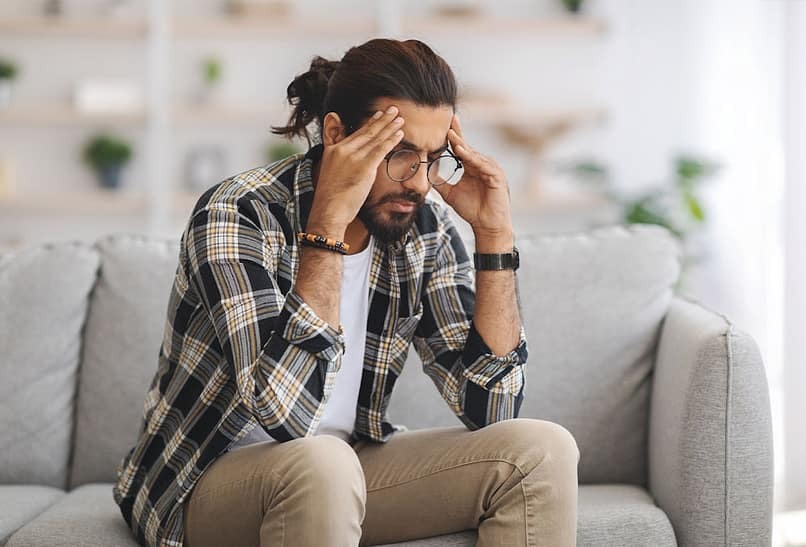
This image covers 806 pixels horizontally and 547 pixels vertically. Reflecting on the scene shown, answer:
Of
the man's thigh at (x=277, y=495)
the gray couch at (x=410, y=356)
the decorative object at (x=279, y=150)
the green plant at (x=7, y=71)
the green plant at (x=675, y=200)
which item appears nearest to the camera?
the man's thigh at (x=277, y=495)

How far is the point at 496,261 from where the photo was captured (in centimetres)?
165

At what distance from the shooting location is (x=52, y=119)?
4422mm

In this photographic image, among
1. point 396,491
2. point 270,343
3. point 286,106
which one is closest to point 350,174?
point 270,343

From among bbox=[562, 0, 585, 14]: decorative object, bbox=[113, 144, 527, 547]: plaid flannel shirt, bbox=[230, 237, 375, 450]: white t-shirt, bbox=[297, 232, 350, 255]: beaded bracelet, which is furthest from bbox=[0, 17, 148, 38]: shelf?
bbox=[297, 232, 350, 255]: beaded bracelet

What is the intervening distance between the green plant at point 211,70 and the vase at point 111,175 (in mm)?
593

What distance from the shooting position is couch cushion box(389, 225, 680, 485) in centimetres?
195

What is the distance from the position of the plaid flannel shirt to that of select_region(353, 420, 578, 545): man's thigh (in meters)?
0.11

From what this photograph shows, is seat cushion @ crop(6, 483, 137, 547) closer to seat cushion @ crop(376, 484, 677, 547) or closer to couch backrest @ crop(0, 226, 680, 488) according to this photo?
couch backrest @ crop(0, 226, 680, 488)

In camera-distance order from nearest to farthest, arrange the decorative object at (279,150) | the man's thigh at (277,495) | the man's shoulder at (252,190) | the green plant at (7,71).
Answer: the man's thigh at (277,495) → the man's shoulder at (252,190) → the green plant at (7,71) → the decorative object at (279,150)

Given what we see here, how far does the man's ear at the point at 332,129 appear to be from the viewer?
1574mm

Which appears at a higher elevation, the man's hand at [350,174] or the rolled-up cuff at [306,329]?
the man's hand at [350,174]

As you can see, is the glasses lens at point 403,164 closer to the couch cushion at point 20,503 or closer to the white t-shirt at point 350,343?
the white t-shirt at point 350,343

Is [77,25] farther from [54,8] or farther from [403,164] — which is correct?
[403,164]

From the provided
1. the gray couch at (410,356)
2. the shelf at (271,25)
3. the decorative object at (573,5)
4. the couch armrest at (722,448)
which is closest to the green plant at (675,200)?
the decorative object at (573,5)
